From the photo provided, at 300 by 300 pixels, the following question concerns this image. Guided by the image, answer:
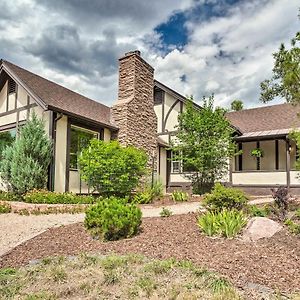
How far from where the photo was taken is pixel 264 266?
4.26m

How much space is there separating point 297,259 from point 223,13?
7.26 meters

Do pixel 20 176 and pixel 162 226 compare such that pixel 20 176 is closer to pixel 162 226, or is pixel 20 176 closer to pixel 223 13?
pixel 162 226

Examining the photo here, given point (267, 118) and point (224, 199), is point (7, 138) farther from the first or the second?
point (267, 118)

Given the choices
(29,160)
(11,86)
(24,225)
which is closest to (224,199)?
(24,225)

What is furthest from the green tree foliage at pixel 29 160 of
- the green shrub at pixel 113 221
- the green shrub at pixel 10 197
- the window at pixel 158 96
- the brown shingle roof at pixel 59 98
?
the window at pixel 158 96

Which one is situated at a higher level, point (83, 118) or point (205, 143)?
point (83, 118)

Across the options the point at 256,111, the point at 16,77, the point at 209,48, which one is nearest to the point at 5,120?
the point at 16,77

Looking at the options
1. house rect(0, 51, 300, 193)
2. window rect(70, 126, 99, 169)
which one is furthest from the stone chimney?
window rect(70, 126, 99, 169)

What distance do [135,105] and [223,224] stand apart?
10.5m

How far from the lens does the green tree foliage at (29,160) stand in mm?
11570

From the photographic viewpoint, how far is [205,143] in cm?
1532

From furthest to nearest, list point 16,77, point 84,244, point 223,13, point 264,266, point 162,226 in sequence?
point 16,77
point 223,13
point 162,226
point 84,244
point 264,266

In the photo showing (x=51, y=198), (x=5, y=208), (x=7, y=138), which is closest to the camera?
(x=5, y=208)

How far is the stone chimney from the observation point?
15.0 metres
